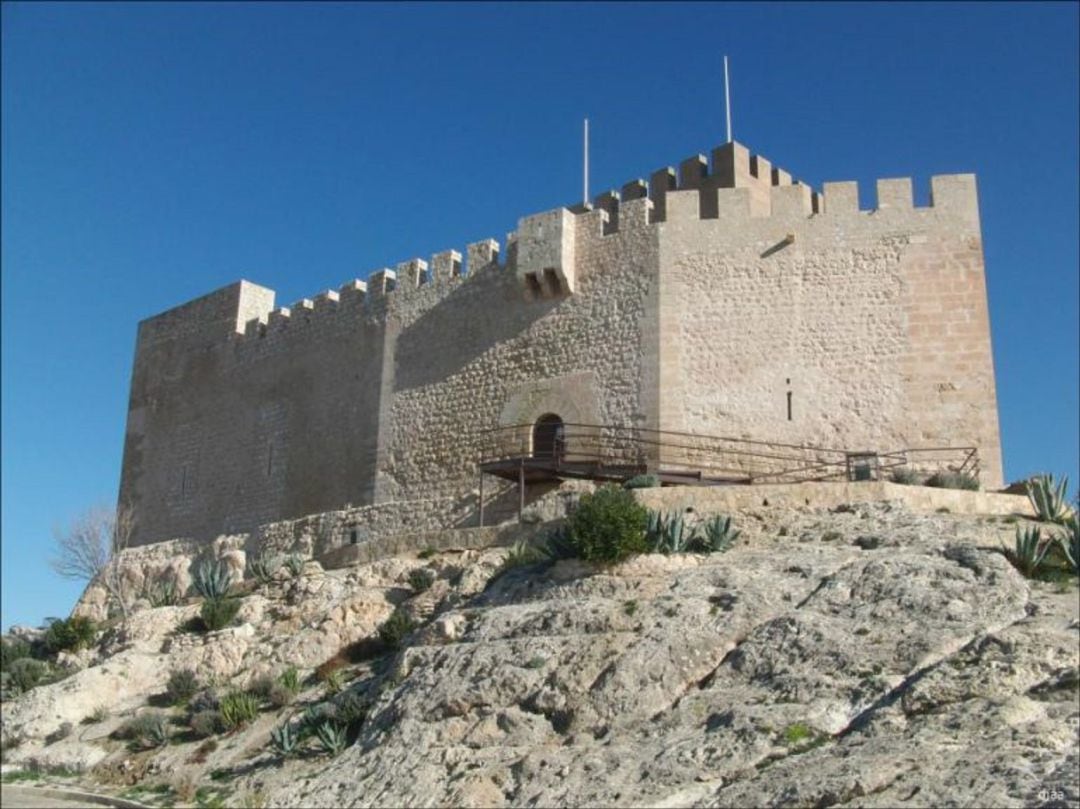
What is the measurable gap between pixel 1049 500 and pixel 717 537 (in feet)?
13.4

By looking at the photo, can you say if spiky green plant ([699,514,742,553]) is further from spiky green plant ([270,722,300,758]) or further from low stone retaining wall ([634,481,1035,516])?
spiky green plant ([270,722,300,758])

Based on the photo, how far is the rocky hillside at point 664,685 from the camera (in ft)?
26.6

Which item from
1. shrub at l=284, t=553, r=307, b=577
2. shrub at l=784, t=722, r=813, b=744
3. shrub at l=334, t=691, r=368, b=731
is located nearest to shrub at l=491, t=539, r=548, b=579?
shrub at l=334, t=691, r=368, b=731

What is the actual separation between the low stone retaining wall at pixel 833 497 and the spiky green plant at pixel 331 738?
4.81 m

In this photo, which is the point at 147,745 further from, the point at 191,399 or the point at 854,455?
the point at 191,399

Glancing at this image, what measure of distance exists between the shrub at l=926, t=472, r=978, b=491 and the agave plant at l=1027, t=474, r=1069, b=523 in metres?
1.31

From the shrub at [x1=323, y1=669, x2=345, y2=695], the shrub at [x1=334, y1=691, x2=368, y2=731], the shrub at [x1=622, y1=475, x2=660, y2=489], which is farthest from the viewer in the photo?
the shrub at [x1=622, y1=475, x2=660, y2=489]

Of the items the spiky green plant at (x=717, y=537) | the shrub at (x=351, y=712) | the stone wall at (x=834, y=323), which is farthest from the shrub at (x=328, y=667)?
the stone wall at (x=834, y=323)

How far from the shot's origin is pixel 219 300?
87.9 ft

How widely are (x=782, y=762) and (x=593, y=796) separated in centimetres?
148

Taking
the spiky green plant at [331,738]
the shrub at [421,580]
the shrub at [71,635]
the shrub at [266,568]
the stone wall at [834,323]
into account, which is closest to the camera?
the spiky green plant at [331,738]

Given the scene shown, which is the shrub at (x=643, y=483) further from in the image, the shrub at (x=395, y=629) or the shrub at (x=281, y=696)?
the shrub at (x=281, y=696)

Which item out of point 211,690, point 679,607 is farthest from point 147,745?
point 679,607

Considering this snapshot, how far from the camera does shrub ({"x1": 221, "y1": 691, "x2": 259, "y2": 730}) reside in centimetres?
1298
